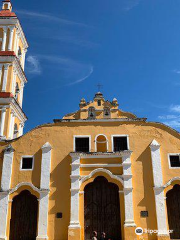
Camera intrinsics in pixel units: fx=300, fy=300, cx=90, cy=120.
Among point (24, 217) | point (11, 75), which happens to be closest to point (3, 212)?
point (24, 217)

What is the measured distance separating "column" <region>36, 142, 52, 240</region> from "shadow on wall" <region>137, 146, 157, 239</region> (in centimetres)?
526

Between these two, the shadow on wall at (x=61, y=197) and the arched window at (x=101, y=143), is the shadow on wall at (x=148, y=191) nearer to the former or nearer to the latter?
the arched window at (x=101, y=143)

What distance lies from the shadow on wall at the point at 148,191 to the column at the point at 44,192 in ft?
17.3

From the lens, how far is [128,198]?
1672cm

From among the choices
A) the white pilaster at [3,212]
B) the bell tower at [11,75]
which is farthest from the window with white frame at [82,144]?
the bell tower at [11,75]

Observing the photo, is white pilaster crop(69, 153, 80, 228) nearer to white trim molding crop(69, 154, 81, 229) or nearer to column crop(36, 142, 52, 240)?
white trim molding crop(69, 154, 81, 229)

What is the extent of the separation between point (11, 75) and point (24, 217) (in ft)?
38.5

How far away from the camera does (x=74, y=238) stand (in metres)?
15.9

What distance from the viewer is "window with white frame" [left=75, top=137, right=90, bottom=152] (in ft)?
60.0

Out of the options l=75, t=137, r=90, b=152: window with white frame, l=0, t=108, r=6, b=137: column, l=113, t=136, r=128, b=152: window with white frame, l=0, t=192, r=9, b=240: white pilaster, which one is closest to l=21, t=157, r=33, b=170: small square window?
l=0, t=192, r=9, b=240: white pilaster

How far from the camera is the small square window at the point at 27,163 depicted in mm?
17877

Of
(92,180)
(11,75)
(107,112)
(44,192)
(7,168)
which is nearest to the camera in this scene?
(44,192)

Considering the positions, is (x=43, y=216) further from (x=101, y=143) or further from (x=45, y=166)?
(x=101, y=143)

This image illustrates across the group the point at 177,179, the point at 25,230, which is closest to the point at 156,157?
the point at 177,179
